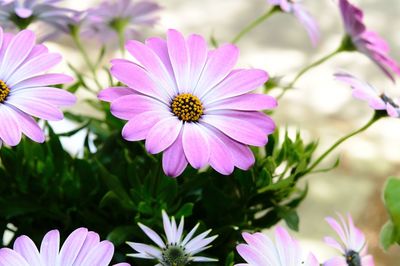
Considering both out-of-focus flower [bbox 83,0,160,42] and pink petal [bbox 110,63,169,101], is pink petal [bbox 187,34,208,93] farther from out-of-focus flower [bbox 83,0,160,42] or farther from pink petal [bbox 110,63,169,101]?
out-of-focus flower [bbox 83,0,160,42]

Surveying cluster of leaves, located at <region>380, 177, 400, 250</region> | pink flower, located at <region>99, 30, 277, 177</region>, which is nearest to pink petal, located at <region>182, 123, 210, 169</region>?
pink flower, located at <region>99, 30, 277, 177</region>

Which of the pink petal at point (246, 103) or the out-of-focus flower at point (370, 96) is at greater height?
the out-of-focus flower at point (370, 96)

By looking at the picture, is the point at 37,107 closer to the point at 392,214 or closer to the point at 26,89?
the point at 26,89

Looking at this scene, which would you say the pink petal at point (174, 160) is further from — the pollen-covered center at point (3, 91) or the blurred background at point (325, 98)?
the blurred background at point (325, 98)

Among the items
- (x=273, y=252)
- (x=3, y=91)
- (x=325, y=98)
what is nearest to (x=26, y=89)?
(x=3, y=91)

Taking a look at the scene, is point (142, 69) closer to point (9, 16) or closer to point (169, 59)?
point (169, 59)

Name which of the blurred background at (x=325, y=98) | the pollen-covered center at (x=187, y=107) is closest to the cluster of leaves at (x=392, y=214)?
the pollen-covered center at (x=187, y=107)

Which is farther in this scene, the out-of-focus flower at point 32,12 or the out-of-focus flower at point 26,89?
the out-of-focus flower at point 32,12
